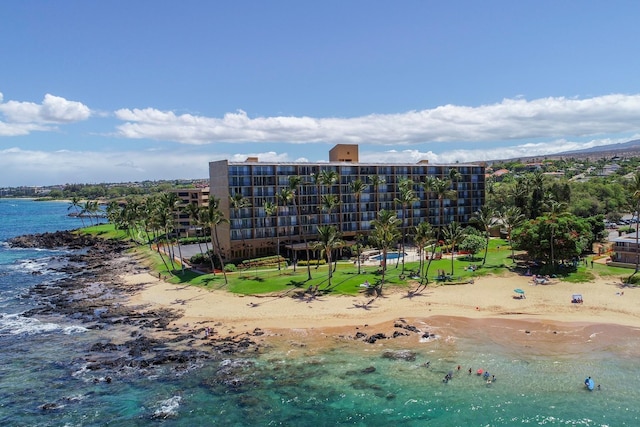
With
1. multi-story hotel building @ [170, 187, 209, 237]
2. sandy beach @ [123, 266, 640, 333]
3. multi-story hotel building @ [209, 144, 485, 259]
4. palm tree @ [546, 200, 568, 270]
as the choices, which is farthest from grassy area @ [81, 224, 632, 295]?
multi-story hotel building @ [170, 187, 209, 237]

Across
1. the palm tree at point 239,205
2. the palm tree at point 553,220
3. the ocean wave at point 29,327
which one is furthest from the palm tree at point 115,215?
the palm tree at point 553,220

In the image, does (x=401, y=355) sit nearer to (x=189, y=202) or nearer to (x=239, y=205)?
(x=239, y=205)

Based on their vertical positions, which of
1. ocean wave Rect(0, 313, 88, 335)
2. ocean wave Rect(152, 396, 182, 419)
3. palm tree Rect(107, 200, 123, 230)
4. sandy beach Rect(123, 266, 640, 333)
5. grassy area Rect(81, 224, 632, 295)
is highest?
palm tree Rect(107, 200, 123, 230)

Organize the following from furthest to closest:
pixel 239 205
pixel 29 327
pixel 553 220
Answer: pixel 239 205 → pixel 553 220 → pixel 29 327

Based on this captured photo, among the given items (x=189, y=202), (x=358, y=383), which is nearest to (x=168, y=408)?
(x=358, y=383)

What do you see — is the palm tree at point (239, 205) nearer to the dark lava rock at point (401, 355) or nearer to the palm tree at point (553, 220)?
the dark lava rock at point (401, 355)

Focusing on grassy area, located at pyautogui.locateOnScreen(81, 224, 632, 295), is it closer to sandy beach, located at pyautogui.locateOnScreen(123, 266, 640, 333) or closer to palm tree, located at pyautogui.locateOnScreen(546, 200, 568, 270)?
sandy beach, located at pyautogui.locateOnScreen(123, 266, 640, 333)

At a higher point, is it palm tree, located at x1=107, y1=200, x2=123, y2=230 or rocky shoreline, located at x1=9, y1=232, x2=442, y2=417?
palm tree, located at x1=107, y1=200, x2=123, y2=230
